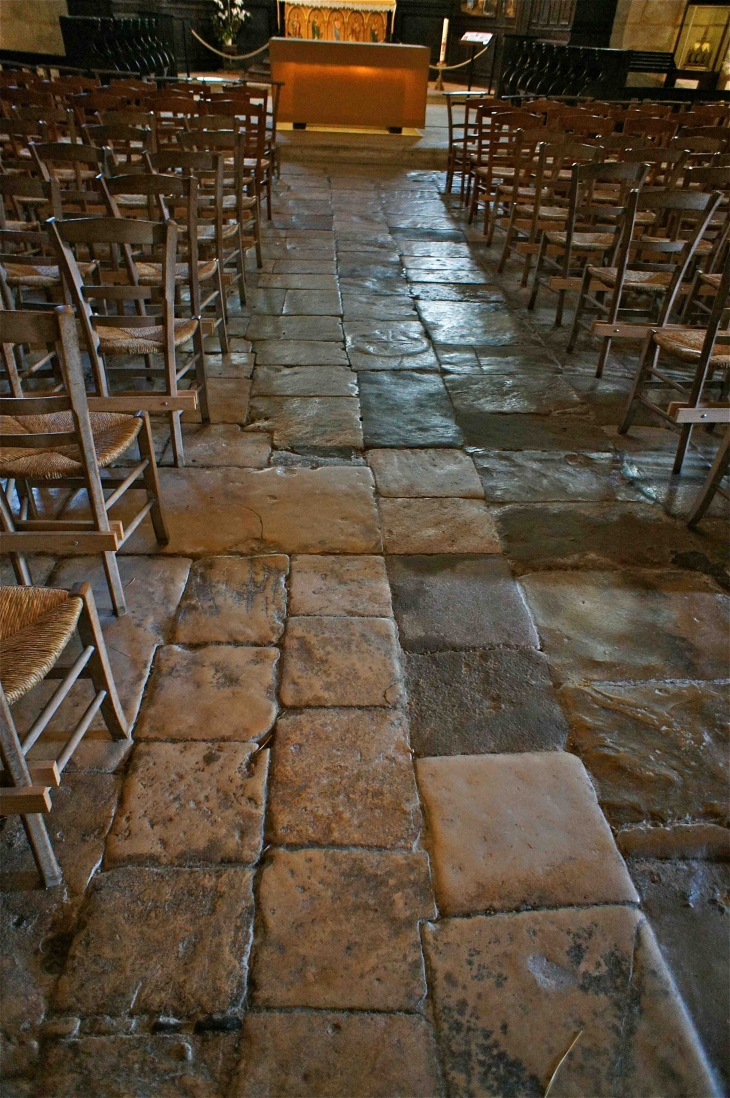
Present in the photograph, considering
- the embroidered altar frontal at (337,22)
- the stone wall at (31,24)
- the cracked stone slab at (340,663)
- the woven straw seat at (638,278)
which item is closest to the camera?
the cracked stone slab at (340,663)

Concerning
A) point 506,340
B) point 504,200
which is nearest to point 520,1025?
point 506,340

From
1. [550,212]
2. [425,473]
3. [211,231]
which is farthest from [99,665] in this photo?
[550,212]

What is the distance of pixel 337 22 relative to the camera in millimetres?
12672

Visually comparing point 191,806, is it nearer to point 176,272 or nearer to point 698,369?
point 698,369

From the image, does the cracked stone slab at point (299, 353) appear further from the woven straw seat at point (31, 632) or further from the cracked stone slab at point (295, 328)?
the woven straw seat at point (31, 632)

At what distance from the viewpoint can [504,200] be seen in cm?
557

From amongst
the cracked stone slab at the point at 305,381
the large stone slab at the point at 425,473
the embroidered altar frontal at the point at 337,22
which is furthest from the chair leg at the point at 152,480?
the embroidered altar frontal at the point at 337,22

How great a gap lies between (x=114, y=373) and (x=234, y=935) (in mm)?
1903

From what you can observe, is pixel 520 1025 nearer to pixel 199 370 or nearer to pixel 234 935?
pixel 234 935

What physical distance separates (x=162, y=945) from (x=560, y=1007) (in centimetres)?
71

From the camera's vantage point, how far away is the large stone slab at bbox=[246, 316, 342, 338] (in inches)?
159

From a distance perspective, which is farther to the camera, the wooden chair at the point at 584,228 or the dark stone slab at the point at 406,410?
the wooden chair at the point at 584,228

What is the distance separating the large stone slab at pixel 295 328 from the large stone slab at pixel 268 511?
5.17 ft

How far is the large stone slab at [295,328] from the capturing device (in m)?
4.04
